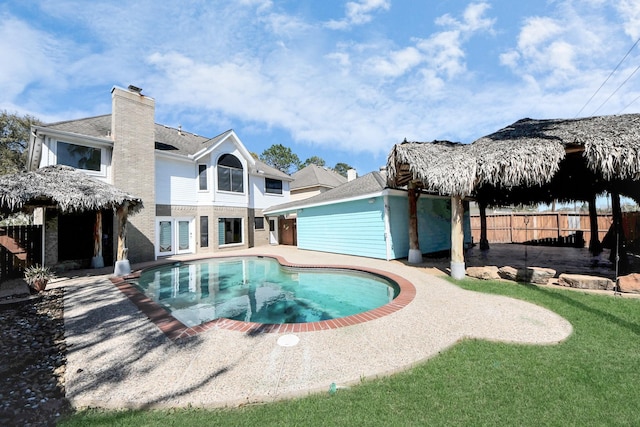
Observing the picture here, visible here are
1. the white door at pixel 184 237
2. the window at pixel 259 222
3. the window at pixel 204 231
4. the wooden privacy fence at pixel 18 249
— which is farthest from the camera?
the window at pixel 259 222

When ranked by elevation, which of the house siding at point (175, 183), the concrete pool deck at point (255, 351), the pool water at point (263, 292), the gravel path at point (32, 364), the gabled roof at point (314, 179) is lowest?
the pool water at point (263, 292)

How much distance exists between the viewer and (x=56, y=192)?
357 inches

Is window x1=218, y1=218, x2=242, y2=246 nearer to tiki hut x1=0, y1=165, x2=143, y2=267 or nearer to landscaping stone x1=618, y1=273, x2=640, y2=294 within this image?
tiki hut x1=0, y1=165, x2=143, y2=267

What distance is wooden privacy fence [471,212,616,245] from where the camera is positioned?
634 inches

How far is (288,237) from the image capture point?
71.2ft

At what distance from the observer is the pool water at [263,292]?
682 cm

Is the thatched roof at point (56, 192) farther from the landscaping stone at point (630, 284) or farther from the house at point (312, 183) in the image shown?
the house at point (312, 183)

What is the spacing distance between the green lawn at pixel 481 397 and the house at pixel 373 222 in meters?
8.79

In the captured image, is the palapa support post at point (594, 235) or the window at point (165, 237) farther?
the window at point (165, 237)

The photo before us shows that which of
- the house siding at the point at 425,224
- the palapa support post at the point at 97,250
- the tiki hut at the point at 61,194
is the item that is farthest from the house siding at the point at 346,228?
the palapa support post at the point at 97,250

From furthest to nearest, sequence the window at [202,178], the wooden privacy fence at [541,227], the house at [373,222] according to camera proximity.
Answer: the window at [202,178], the wooden privacy fence at [541,227], the house at [373,222]

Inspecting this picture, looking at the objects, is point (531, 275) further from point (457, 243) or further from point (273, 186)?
point (273, 186)

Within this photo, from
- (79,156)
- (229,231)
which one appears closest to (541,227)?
(229,231)

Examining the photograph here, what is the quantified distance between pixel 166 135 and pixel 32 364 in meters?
17.9
